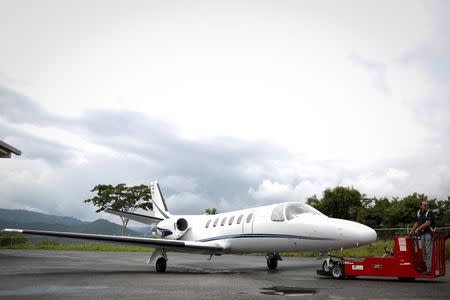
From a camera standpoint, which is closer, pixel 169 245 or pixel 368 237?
pixel 368 237

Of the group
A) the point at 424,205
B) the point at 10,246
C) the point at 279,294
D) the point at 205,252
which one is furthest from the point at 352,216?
the point at 279,294

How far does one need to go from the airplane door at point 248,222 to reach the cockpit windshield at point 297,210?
177 centimetres

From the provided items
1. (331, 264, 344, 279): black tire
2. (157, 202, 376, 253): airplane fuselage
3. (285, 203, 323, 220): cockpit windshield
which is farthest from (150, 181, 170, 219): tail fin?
(331, 264, 344, 279): black tire

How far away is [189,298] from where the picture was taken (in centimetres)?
834

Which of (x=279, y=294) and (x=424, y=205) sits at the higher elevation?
(x=424, y=205)

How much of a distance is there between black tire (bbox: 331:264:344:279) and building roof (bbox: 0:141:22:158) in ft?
71.0

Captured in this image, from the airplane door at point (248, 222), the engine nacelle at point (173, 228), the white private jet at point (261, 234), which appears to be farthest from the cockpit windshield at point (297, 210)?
the engine nacelle at point (173, 228)

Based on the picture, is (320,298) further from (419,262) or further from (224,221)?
(224,221)

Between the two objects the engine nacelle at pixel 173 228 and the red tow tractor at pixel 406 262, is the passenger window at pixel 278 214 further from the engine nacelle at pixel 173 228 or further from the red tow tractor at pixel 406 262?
the engine nacelle at pixel 173 228

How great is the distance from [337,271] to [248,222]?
484 cm

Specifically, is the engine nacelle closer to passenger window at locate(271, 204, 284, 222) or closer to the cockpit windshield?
passenger window at locate(271, 204, 284, 222)

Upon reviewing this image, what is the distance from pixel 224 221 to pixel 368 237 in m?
7.04

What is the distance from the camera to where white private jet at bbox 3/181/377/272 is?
1330cm

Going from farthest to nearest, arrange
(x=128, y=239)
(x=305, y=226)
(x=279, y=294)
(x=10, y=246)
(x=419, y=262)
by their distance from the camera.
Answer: (x=10, y=246) < (x=128, y=239) < (x=305, y=226) < (x=419, y=262) < (x=279, y=294)
